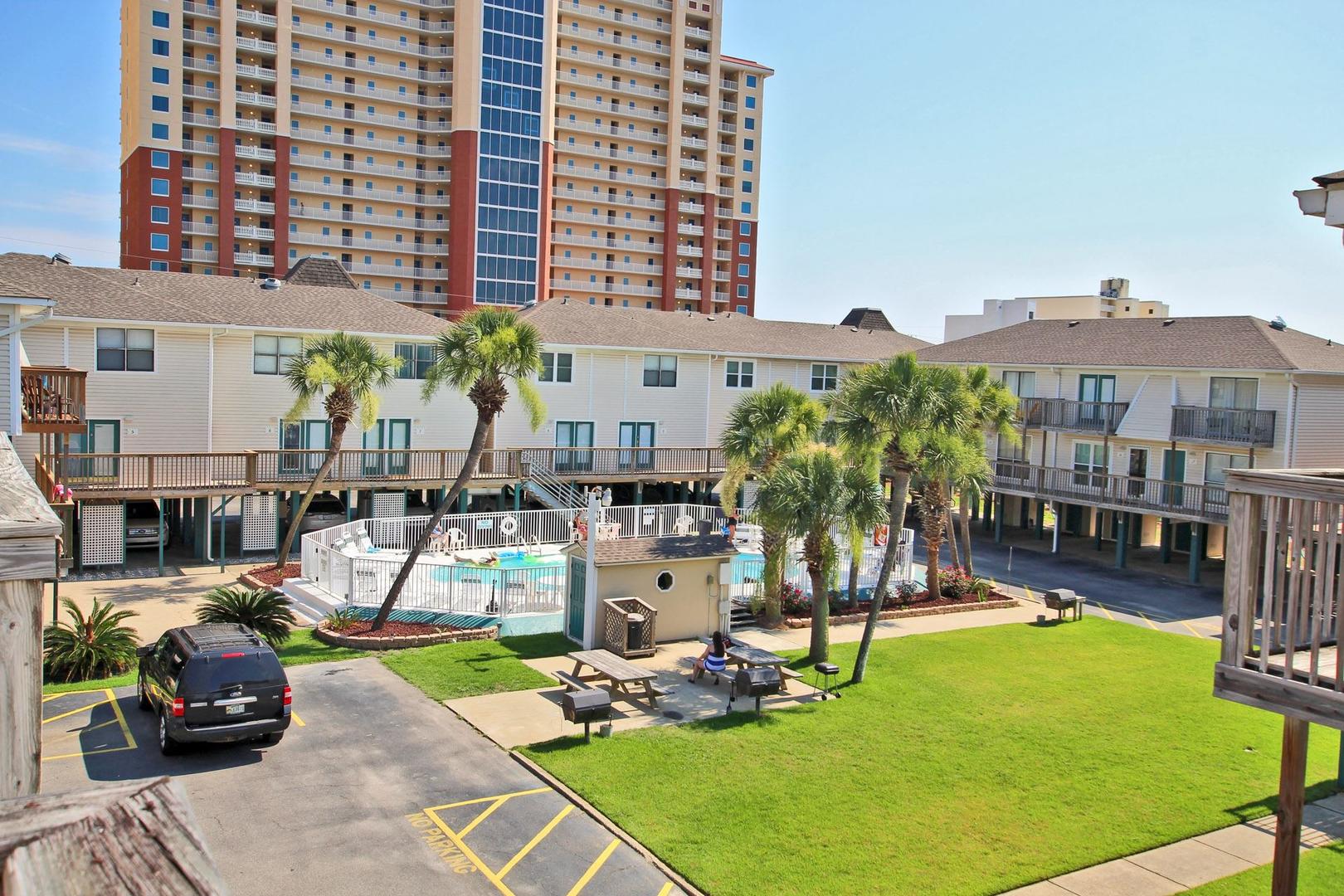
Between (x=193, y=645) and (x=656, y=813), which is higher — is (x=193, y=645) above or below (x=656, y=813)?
above

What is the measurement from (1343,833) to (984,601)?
1620 centimetres

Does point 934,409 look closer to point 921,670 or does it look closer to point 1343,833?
point 921,670

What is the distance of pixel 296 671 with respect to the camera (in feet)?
70.1

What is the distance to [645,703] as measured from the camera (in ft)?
65.9

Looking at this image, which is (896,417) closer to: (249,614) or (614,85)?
(249,614)

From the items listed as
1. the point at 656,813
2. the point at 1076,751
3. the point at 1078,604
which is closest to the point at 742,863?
the point at 656,813

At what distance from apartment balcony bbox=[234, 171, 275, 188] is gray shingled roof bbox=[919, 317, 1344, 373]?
52.4 meters

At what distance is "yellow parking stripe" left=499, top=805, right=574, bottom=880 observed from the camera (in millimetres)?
13039

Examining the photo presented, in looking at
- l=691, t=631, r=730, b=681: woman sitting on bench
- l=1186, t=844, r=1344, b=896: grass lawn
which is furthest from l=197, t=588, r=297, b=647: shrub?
l=1186, t=844, r=1344, b=896: grass lawn

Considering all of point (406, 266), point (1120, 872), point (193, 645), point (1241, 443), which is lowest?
point (1120, 872)

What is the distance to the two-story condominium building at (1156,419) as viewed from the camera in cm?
3675

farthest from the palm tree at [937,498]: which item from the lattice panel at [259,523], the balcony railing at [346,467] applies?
the lattice panel at [259,523]

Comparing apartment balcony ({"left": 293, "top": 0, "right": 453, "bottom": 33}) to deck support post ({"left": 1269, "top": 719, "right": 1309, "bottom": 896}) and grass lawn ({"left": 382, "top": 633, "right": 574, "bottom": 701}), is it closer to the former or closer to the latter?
grass lawn ({"left": 382, "top": 633, "right": 574, "bottom": 701})

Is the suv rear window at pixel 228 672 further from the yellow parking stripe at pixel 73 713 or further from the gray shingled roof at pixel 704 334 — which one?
the gray shingled roof at pixel 704 334
